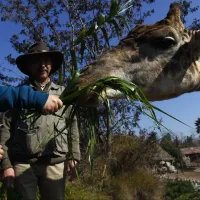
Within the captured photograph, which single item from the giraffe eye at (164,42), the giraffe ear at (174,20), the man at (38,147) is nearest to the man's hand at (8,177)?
the man at (38,147)

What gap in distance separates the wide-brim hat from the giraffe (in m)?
0.50

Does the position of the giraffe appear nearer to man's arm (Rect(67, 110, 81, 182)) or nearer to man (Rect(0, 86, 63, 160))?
man's arm (Rect(67, 110, 81, 182))

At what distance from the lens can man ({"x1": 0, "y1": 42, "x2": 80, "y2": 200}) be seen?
11.8 feet

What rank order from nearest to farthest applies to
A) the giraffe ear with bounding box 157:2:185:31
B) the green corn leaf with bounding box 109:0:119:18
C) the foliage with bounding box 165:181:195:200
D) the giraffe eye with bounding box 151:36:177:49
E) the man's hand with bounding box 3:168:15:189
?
the man's hand with bounding box 3:168:15:189, the green corn leaf with bounding box 109:0:119:18, the giraffe eye with bounding box 151:36:177:49, the giraffe ear with bounding box 157:2:185:31, the foliage with bounding box 165:181:195:200

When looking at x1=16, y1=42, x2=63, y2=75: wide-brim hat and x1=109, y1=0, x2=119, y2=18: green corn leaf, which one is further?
x1=16, y1=42, x2=63, y2=75: wide-brim hat

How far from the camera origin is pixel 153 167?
14.1 meters

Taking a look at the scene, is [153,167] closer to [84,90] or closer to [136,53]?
[136,53]

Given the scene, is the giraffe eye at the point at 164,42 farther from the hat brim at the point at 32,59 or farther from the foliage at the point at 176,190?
the foliage at the point at 176,190

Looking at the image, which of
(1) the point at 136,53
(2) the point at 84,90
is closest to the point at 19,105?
(2) the point at 84,90

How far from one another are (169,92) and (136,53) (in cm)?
64

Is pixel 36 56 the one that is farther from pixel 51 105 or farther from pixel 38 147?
pixel 51 105

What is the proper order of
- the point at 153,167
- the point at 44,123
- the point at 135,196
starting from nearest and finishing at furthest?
the point at 44,123 < the point at 135,196 < the point at 153,167

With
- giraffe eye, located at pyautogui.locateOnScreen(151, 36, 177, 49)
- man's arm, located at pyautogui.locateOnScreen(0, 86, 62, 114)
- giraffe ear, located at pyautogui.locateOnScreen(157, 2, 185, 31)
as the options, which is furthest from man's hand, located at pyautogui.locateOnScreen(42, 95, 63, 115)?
giraffe ear, located at pyautogui.locateOnScreen(157, 2, 185, 31)

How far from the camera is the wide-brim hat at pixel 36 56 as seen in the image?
388 centimetres
